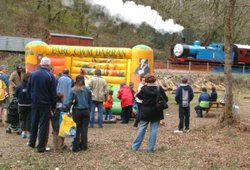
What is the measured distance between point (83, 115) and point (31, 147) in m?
1.22

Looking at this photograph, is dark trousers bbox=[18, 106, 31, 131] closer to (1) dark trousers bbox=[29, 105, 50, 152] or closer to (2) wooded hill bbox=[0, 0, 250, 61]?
(1) dark trousers bbox=[29, 105, 50, 152]

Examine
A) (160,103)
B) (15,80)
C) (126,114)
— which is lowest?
(126,114)

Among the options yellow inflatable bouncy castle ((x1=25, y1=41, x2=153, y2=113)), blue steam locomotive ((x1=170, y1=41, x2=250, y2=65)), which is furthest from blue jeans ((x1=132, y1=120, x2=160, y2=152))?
blue steam locomotive ((x1=170, y1=41, x2=250, y2=65))

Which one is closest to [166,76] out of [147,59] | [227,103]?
[147,59]

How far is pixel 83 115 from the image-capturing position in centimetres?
823

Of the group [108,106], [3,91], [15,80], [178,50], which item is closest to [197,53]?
[178,50]

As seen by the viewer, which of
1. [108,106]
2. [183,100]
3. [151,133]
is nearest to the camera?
[151,133]

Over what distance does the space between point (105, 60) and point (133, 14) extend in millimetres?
29842

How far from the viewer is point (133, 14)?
149 ft

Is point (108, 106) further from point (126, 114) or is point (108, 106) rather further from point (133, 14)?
point (133, 14)

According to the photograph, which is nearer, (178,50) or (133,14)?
(178,50)

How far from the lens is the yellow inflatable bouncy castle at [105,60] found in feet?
51.1

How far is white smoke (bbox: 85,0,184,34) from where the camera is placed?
42.0 m

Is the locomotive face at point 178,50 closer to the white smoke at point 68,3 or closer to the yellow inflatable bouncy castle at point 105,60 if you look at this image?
the yellow inflatable bouncy castle at point 105,60
